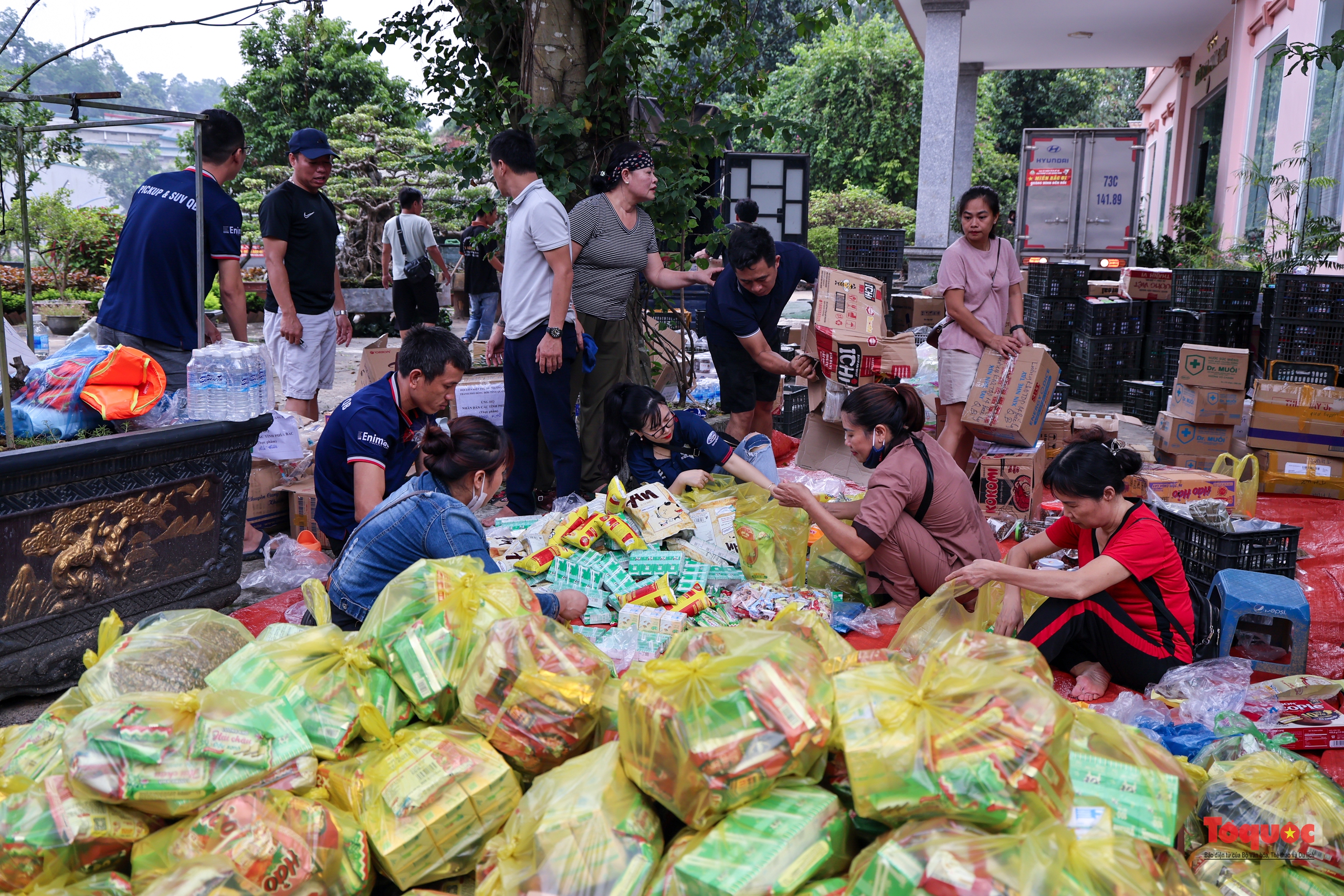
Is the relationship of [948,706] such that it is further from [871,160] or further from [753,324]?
[871,160]

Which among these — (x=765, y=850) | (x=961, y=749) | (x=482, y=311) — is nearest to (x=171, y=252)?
(x=765, y=850)

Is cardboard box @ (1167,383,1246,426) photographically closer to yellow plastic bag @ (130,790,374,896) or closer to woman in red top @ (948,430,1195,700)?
woman in red top @ (948,430,1195,700)

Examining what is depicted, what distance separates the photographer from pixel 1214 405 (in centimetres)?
609

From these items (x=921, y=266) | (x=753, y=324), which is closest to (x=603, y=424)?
(x=753, y=324)

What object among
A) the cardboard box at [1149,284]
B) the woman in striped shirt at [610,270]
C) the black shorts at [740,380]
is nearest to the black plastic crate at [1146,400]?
the cardboard box at [1149,284]

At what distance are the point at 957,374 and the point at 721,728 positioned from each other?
409 cm

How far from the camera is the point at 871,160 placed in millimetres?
27500

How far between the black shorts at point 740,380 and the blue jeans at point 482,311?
490cm

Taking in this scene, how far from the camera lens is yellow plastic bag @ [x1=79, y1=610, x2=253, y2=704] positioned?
2199 mm

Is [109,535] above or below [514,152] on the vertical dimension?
below

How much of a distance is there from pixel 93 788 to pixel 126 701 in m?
0.17

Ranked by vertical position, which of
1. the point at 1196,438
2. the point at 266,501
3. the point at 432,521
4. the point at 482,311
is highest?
the point at 482,311

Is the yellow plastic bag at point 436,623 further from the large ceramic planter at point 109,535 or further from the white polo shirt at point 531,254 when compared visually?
the white polo shirt at point 531,254

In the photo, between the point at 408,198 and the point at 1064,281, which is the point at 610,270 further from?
the point at 1064,281
